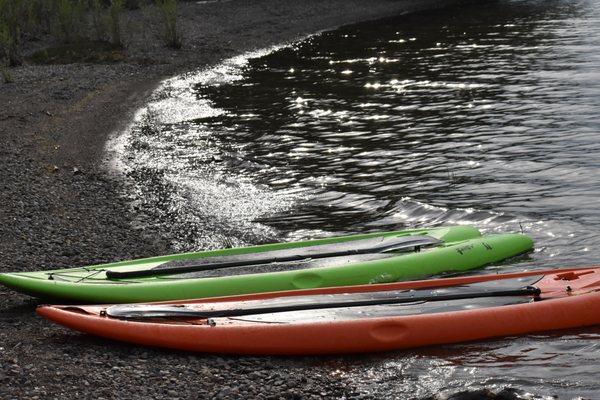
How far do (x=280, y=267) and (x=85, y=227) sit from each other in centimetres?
273

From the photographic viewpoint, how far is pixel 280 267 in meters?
8.99

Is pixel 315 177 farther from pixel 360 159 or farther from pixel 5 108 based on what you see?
pixel 5 108

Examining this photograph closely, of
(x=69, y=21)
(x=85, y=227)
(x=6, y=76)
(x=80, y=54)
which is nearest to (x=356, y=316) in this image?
(x=85, y=227)

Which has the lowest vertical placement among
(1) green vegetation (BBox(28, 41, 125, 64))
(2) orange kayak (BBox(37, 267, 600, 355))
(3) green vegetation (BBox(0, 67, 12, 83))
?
(2) orange kayak (BBox(37, 267, 600, 355))

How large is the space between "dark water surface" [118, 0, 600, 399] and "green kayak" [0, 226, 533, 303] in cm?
54

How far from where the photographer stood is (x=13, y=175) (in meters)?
12.4

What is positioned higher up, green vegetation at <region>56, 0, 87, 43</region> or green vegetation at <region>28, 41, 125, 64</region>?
green vegetation at <region>56, 0, 87, 43</region>

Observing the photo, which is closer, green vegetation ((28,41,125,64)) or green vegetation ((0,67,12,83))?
green vegetation ((0,67,12,83))

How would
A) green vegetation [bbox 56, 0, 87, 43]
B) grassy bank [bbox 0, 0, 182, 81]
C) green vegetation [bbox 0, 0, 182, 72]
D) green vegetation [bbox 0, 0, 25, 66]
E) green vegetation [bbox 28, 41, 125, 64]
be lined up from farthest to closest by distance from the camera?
1. green vegetation [bbox 56, 0, 87, 43]
2. green vegetation [bbox 28, 41, 125, 64]
3. grassy bank [bbox 0, 0, 182, 81]
4. green vegetation [bbox 0, 0, 182, 72]
5. green vegetation [bbox 0, 0, 25, 66]

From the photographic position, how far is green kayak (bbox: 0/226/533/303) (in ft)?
26.5

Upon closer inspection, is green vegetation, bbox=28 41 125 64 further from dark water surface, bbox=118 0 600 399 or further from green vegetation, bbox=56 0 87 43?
dark water surface, bbox=118 0 600 399

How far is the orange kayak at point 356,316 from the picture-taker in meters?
6.96

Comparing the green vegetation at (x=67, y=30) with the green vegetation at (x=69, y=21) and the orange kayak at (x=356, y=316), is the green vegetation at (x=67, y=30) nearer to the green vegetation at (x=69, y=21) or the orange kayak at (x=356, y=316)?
the green vegetation at (x=69, y=21)

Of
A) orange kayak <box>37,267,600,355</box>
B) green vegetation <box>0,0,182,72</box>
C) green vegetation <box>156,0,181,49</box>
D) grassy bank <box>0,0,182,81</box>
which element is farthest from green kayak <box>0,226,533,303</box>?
green vegetation <box>156,0,181,49</box>
